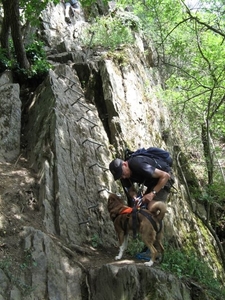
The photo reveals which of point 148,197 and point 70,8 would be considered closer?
point 148,197

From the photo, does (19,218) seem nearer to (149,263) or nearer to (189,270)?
(149,263)

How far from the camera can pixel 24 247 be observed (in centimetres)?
569

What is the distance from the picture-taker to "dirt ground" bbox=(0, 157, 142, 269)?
5699mm

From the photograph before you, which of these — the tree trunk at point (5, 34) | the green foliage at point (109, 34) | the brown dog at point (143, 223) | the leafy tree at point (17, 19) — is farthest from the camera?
the green foliage at point (109, 34)

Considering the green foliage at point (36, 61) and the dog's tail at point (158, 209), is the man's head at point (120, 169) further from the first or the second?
the green foliage at point (36, 61)

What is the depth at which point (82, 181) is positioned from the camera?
797 centimetres

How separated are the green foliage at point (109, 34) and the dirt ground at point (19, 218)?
8372 mm

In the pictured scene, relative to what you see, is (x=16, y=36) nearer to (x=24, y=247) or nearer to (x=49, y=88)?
(x=49, y=88)

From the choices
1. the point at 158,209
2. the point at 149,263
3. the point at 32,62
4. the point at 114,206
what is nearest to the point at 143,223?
the point at 158,209

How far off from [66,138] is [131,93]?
4.27 meters

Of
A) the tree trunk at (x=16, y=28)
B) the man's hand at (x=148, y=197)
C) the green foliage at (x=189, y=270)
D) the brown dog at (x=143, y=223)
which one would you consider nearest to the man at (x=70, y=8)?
the tree trunk at (x=16, y=28)

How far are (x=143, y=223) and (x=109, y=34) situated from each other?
37.5ft

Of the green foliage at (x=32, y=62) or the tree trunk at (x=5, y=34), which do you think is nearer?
the tree trunk at (x=5, y=34)

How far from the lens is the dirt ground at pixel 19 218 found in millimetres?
5699
